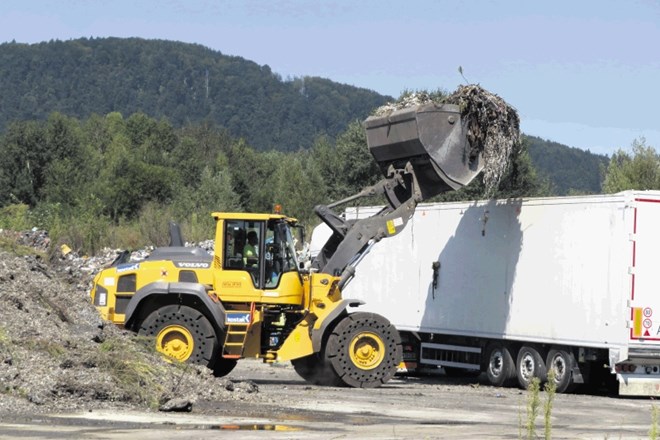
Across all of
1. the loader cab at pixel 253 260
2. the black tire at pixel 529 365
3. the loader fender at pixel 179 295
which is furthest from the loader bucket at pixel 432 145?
the loader fender at pixel 179 295

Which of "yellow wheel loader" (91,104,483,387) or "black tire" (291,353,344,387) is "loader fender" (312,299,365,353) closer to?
"yellow wheel loader" (91,104,483,387)

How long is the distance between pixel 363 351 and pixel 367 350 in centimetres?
7

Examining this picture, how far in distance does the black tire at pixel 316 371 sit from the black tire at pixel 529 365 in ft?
11.0

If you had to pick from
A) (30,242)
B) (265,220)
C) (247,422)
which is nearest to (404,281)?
(265,220)

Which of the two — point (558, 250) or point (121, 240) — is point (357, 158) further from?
point (558, 250)

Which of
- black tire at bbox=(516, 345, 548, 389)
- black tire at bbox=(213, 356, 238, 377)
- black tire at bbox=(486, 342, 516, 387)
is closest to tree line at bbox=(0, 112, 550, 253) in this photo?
black tire at bbox=(213, 356, 238, 377)

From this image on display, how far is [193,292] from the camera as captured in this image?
64.6 feet

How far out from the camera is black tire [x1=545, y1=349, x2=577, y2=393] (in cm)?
2028

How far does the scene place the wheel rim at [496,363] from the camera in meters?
22.2

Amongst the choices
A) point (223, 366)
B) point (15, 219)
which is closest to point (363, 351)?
point (223, 366)

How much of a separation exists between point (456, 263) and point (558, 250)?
2880 mm

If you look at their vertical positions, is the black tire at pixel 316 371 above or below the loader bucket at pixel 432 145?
below

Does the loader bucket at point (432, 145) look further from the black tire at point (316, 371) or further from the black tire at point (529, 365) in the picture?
the black tire at point (316, 371)

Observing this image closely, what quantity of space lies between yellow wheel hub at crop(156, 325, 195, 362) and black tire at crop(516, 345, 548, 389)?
228 inches
